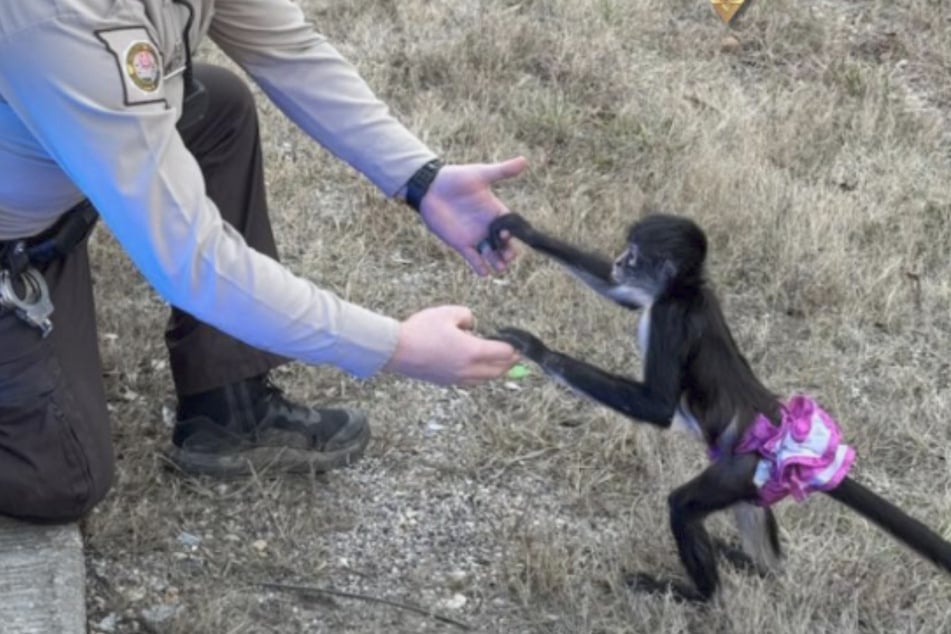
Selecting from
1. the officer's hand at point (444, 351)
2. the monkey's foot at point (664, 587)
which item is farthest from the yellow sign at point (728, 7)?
the officer's hand at point (444, 351)

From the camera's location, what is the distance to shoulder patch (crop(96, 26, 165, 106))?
266 centimetres

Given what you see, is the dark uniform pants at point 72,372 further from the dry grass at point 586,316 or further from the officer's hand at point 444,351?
the officer's hand at point 444,351

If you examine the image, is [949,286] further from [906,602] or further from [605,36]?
[605,36]

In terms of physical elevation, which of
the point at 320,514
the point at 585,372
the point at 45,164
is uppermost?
the point at 45,164

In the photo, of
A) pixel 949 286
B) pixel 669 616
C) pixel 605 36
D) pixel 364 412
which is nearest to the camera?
pixel 669 616

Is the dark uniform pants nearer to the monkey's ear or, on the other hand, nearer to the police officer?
the police officer

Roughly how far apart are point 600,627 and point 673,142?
245 centimetres

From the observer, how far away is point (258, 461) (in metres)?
3.80

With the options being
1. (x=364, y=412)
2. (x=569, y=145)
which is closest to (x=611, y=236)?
(x=569, y=145)

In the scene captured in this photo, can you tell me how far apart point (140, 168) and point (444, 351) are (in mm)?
632

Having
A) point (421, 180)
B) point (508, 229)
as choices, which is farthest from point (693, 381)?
point (421, 180)

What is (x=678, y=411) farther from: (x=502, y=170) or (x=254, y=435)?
(x=254, y=435)

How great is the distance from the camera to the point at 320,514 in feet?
12.1

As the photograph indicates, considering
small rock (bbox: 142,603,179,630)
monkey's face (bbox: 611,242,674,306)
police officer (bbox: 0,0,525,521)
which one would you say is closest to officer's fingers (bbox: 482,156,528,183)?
police officer (bbox: 0,0,525,521)
